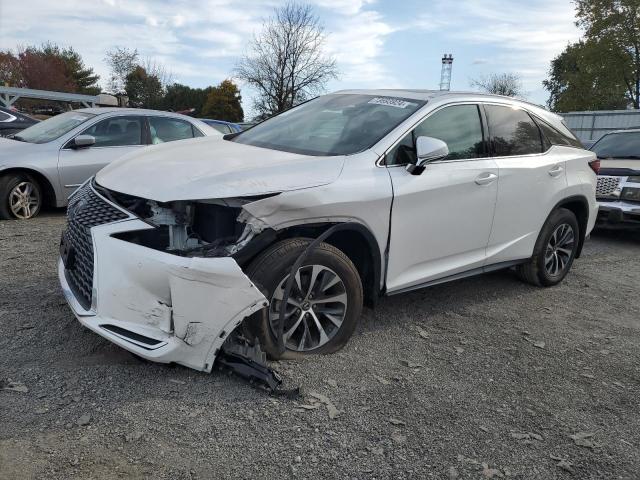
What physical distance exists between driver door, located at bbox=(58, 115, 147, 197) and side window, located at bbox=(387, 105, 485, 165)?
4952 millimetres

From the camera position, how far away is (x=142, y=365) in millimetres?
3184

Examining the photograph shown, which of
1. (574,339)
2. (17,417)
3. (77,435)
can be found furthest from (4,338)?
(574,339)

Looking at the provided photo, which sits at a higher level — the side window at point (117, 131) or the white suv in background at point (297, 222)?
the side window at point (117, 131)

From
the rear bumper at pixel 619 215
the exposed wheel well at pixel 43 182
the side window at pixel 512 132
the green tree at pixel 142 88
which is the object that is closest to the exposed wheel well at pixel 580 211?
the side window at pixel 512 132

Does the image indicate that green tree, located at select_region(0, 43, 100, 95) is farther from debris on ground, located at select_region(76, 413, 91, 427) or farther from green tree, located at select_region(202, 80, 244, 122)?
debris on ground, located at select_region(76, 413, 91, 427)

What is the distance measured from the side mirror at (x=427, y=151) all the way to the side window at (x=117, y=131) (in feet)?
17.3

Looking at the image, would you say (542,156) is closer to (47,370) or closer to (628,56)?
(47,370)

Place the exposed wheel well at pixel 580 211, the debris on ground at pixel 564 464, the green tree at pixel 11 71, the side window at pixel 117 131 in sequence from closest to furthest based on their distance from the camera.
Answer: the debris on ground at pixel 564 464, the exposed wheel well at pixel 580 211, the side window at pixel 117 131, the green tree at pixel 11 71

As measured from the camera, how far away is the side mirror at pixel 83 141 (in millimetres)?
7047

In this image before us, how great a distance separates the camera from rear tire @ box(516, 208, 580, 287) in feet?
16.5

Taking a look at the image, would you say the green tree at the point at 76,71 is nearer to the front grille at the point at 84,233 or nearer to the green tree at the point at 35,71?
the green tree at the point at 35,71

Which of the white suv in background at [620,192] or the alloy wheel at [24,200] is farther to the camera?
the white suv in background at [620,192]

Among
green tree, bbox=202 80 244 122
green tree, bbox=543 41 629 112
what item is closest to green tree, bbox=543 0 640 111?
green tree, bbox=543 41 629 112

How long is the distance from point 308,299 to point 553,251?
3.10 metres
